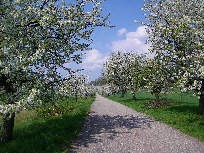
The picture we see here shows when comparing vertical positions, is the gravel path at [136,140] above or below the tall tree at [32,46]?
below

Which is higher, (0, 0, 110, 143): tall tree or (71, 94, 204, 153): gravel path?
(0, 0, 110, 143): tall tree

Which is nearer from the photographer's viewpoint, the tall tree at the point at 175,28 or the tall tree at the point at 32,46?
the tall tree at the point at 32,46

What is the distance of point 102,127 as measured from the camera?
1391cm

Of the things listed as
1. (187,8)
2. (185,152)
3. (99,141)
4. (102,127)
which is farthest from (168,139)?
(187,8)

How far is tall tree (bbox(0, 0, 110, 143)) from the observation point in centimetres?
746

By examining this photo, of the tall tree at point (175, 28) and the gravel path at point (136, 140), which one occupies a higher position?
the tall tree at point (175, 28)

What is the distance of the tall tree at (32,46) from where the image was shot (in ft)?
24.5

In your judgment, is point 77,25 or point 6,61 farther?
point 77,25

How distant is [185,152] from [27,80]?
29.3 ft

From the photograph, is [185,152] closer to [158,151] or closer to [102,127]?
[158,151]

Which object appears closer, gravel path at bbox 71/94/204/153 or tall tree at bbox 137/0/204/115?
gravel path at bbox 71/94/204/153

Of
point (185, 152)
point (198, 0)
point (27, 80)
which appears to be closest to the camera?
point (185, 152)

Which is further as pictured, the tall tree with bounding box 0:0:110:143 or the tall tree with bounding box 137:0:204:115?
the tall tree with bounding box 137:0:204:115

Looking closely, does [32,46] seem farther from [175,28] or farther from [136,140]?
[175,28]
